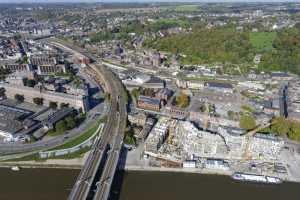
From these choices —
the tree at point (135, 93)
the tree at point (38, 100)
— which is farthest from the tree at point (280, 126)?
the tree at point (38, 100)

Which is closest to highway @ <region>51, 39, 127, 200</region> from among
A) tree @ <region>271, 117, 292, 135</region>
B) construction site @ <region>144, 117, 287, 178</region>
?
construction site @ <region>144, 117, 287, 178</region>

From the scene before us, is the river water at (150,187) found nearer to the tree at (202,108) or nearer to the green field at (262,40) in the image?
the tree at (202,108)

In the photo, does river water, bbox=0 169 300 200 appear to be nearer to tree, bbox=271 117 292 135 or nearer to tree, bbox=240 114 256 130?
tree, bbox=271 117 292 135

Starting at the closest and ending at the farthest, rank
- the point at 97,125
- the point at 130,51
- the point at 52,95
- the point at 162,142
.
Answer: the point at 162,142 < the point at 97,125 < the point at 52,95 < the point at 130,51

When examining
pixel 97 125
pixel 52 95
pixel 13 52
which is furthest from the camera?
pixel 13 52

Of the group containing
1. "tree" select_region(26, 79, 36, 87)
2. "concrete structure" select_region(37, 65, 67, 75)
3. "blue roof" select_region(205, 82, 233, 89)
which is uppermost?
"concrete structure" select_region(37, 65, 67, 75)

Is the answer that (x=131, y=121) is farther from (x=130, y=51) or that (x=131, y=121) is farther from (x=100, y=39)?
(x=100, y=39)

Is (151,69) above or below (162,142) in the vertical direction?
above

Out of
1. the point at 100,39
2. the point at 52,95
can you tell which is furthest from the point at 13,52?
the point at 52,95
